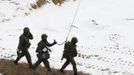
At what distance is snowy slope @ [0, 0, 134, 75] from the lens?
26.1 meters

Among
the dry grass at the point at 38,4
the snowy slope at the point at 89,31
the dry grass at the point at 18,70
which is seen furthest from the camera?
the dry grass at the point at 38,4

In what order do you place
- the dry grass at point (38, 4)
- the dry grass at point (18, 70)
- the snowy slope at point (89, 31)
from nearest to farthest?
the dry grass at point (18, 70) → the snowy slope at point (89, 31) → the dry grass at point (38, 4)

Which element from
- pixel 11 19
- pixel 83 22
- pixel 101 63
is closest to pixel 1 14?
pixel 11 19

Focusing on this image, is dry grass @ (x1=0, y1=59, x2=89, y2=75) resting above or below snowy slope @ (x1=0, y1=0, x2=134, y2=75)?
above

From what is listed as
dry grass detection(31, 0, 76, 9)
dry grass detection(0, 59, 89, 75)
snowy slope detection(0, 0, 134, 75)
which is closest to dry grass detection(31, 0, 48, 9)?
dry grass detection(31, 0, 76, 9)

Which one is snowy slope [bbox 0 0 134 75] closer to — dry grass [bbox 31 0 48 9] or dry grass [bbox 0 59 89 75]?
dry grass [bbox 31 0 48 9]

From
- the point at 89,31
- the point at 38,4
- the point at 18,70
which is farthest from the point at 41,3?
Result: the point at 18,70

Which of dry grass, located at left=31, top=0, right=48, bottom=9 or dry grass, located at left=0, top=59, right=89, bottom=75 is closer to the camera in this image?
dry grass, located at left=0, top=59, right=89, bottom=75

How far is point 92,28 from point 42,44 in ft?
64.1

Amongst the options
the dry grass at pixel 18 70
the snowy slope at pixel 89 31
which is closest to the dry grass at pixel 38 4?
the snowy slope at pixel 89 31

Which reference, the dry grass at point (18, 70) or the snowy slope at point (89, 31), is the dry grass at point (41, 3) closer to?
the snowy slope at point (89, 31)

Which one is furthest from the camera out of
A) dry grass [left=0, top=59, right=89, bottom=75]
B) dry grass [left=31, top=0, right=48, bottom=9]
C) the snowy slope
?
dry grass [left=31, top=0, right=48, bottom=9]

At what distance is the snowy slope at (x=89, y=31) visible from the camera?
26141 mm

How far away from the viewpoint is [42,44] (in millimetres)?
17766
